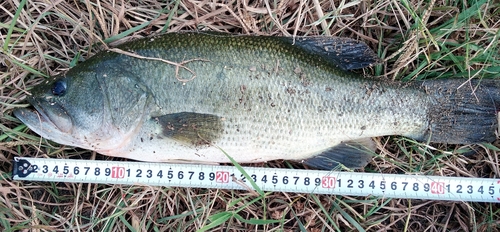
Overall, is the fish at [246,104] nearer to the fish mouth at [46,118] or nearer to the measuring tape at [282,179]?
the fish mouth at [46,118]

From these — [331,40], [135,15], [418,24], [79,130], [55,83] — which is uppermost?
[418,24]

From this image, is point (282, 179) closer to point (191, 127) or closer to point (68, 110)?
point (191, 127)

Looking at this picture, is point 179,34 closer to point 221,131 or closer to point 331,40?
point 221,131

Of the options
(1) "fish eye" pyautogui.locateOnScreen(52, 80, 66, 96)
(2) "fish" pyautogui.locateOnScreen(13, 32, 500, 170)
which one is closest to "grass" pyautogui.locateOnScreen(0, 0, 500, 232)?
(2) "fish" pyautogui.locateOnScreen(13, 32, 500, 170)

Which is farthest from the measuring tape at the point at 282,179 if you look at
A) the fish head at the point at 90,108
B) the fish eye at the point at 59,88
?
the fish eye at the point at 59,88

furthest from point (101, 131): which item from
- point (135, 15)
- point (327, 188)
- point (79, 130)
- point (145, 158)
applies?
point (327, 188)
